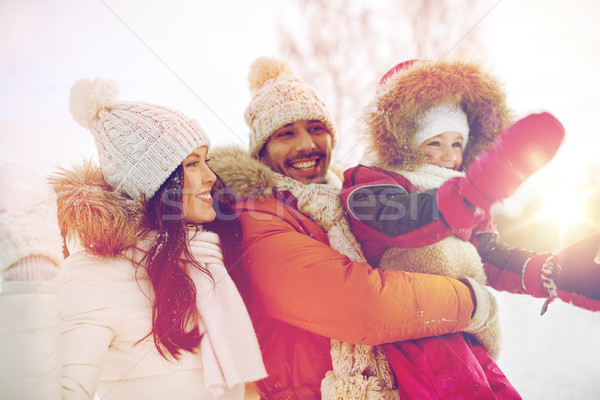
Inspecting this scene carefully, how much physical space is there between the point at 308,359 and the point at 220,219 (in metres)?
0.70

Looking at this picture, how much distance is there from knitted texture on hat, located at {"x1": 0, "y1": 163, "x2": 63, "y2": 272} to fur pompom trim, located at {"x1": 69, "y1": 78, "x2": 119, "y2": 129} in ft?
1.67

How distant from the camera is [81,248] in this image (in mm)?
1182

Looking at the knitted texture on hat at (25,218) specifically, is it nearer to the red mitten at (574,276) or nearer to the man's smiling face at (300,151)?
the man's smiling face at (300,151)

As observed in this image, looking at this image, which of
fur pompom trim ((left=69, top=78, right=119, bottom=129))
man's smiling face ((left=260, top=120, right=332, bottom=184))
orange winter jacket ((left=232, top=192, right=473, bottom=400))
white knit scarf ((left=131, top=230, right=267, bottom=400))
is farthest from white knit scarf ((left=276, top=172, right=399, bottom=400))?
fur pompom trim ((left=69, top=78, right=119, bottom=129))

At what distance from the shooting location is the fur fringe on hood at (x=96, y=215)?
3.80 feet

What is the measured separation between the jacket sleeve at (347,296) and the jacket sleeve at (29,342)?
665 mm

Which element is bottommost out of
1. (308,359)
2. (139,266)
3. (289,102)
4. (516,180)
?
(308,359)

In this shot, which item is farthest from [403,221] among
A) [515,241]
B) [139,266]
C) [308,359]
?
[515,241]

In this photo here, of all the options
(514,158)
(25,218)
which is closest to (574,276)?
(514,158)

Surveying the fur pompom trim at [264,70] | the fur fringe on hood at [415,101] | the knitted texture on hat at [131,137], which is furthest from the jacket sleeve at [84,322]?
the fur pompom trim at [264,70]

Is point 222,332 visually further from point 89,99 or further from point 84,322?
point 89,99

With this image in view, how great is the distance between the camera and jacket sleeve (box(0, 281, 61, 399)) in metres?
0.79

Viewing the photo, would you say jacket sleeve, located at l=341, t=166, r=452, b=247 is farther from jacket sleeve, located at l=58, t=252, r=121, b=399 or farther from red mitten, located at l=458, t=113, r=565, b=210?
jacket sleeve, located at l=58, t=252, r=121, b=399

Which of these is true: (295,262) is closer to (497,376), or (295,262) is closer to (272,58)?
(497,376)
